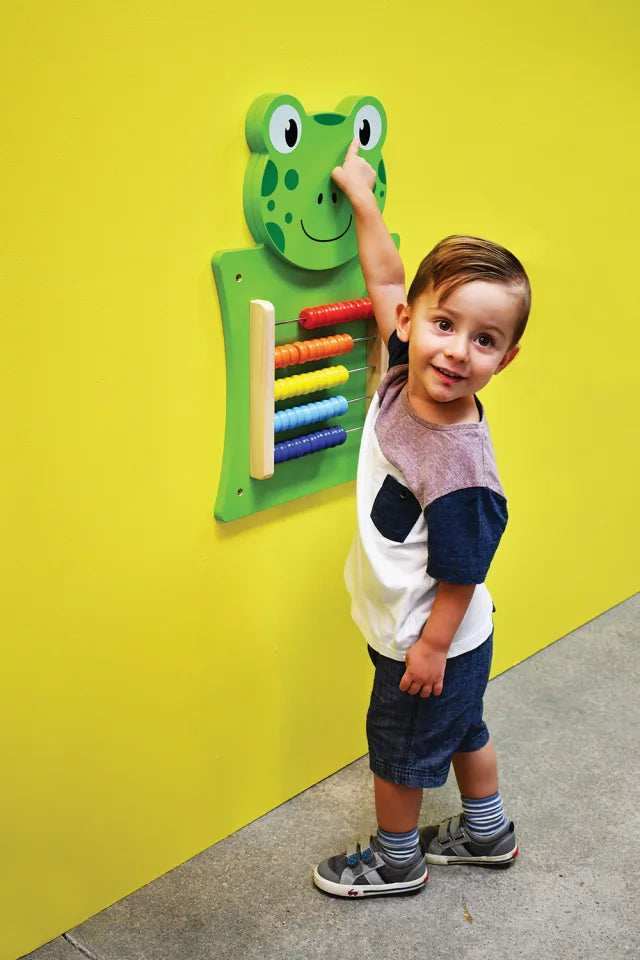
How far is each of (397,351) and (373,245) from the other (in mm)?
150

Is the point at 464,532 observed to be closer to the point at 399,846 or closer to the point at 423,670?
the point at 423,670

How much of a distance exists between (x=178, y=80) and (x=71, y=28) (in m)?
0.15

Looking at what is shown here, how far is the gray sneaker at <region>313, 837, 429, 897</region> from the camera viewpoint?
1.53 m

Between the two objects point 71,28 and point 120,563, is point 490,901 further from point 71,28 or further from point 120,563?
point 71,28

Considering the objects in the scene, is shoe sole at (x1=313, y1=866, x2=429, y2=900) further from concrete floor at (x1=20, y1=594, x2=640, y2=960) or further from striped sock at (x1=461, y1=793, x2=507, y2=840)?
striped sock at (x1=461, y1=793, x2=507, y2=840)

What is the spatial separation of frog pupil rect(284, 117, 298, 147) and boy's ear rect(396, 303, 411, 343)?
250 millimetres

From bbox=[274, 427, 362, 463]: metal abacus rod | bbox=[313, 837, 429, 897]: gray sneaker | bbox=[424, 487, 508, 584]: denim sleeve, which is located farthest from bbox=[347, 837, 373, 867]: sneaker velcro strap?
bbox=[274, 427, 362, 463]: metal abacus rod

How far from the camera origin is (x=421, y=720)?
146 centimetres

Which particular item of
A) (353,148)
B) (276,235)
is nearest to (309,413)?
(276,235)

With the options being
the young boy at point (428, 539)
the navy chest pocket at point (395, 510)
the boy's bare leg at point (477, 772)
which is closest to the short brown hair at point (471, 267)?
the young boy at point (428, 539)

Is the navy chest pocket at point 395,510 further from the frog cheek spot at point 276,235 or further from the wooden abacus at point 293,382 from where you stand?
the frog cheek spot at point 276,235

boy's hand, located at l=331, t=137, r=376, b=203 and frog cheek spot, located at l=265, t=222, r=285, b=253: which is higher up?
boy's hand, located at l=331, t=137, r=376, b=203

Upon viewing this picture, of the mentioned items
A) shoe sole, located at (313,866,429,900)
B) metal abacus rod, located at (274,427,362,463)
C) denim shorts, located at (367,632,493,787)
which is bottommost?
shoe sole, located at (313,866,429,900)

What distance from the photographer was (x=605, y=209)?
2.00m
